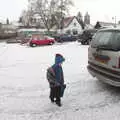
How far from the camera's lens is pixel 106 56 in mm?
6781

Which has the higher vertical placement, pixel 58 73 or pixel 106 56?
pixel 106 56

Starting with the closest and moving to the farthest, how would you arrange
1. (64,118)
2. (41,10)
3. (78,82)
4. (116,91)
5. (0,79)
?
1. (64,118)
2. (116,91)
3. (78,82)
4. (0,79)
5. (41,10)

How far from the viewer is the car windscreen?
6.71 meters

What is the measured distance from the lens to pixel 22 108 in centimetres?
604

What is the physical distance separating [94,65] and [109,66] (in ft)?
3.45

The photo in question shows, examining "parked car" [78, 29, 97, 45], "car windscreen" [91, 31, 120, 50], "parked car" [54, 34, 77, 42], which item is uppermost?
"car windscreen" [91, 31, 120, 50]

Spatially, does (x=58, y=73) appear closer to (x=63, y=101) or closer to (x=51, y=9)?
(x=63, y=101)

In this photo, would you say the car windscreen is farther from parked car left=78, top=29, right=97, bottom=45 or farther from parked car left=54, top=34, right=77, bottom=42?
parked car left=54, top=34, right=77, bottom=42

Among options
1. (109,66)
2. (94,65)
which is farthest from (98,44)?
(109,66)

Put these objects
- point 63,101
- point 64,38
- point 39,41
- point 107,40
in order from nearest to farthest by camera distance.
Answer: point 63,101 < point 107,40 < point 39,41 < point 64,38

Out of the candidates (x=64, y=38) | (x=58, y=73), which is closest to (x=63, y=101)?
(x=58, y=73)

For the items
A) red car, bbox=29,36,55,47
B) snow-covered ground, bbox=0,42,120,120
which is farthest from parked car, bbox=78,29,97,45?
snow-covered ground, bbox=0,42,120,120

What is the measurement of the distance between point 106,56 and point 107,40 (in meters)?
0.60

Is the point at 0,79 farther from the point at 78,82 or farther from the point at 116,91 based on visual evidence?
the point at 116,91
